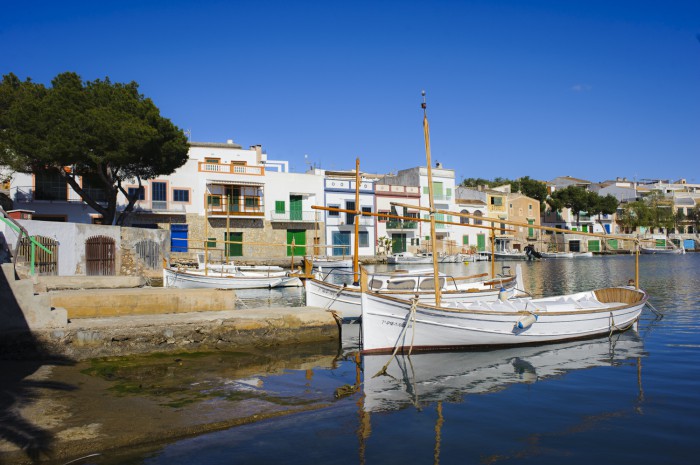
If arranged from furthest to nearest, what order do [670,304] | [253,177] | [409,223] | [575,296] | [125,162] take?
[409,223] → [253,177] → [125,162] → [670,304] → [575,296]

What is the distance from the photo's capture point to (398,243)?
54031 mm

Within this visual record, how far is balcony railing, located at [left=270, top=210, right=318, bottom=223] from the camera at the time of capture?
4538 cm

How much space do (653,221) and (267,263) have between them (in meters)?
65.7

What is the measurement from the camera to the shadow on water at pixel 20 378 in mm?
5773

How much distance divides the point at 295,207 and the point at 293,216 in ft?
3.23

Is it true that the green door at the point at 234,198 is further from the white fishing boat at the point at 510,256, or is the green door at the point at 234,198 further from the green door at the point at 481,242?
the white fishing boat at the point at 510,256

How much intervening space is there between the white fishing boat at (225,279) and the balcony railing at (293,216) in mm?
16663

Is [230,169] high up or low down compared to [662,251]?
up

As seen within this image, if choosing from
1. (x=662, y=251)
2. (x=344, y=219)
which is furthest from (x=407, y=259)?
(x=662, y=251)

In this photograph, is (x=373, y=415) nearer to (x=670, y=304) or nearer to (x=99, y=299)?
(x=99, y=299)

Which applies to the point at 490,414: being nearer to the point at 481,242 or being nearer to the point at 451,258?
the point at 451,258

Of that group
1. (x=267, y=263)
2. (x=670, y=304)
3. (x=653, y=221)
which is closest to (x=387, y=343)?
(x=670, y=304)

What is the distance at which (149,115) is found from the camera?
32.5 meters

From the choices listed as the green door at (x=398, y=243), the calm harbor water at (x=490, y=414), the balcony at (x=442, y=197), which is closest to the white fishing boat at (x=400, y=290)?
the calm harbor water at (x=490, y=414)
